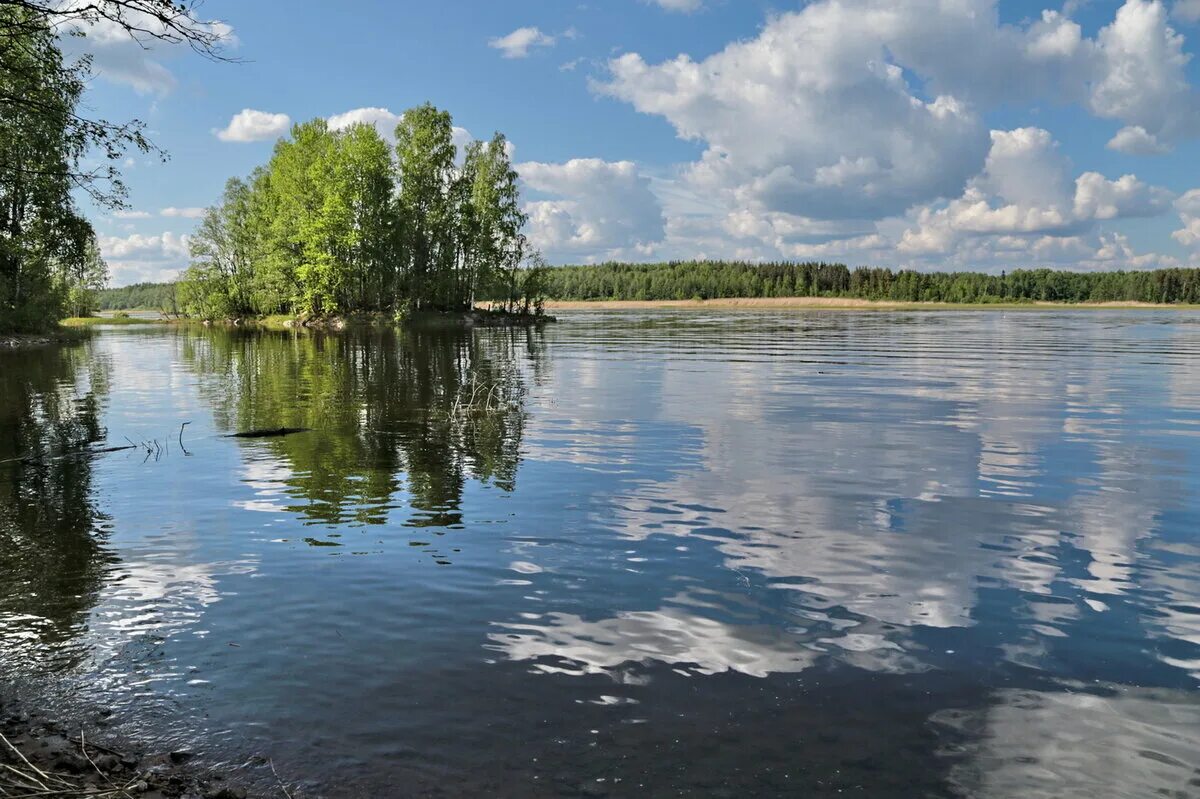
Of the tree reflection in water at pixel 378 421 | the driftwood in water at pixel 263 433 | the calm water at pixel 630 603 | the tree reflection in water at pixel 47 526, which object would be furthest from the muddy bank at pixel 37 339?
the driftwood in water at pixel 263 433

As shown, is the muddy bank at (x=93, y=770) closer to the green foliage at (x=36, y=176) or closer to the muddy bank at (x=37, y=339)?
the green foliage at (x=36, y=176)

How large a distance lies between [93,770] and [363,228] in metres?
84.4

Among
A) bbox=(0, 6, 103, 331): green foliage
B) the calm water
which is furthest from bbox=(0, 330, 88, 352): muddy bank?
the calm water

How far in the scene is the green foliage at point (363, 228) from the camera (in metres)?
84.3

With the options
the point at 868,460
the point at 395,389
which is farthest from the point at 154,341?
the point at 868,460

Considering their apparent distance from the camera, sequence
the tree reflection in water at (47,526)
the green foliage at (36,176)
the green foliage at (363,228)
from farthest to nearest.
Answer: the green foliage at (363,228), the green foliage at (36,176), the tree reflection in water at (47,526)

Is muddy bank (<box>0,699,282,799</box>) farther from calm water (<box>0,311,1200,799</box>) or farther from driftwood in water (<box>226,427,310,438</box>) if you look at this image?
driftwood in water (<box>226,427,310,438</box>)

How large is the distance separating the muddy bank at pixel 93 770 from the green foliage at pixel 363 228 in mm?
81347

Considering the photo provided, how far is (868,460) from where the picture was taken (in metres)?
17.4

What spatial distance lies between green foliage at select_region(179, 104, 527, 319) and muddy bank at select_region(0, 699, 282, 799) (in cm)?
8135

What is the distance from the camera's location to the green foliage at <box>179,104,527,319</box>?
84312 mm

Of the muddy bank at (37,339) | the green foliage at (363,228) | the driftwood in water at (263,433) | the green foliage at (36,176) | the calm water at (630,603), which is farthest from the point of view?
the green foliage at (363,228)

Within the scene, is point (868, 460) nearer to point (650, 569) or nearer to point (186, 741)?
point (650, 569)

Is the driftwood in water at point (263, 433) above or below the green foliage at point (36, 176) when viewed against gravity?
below
